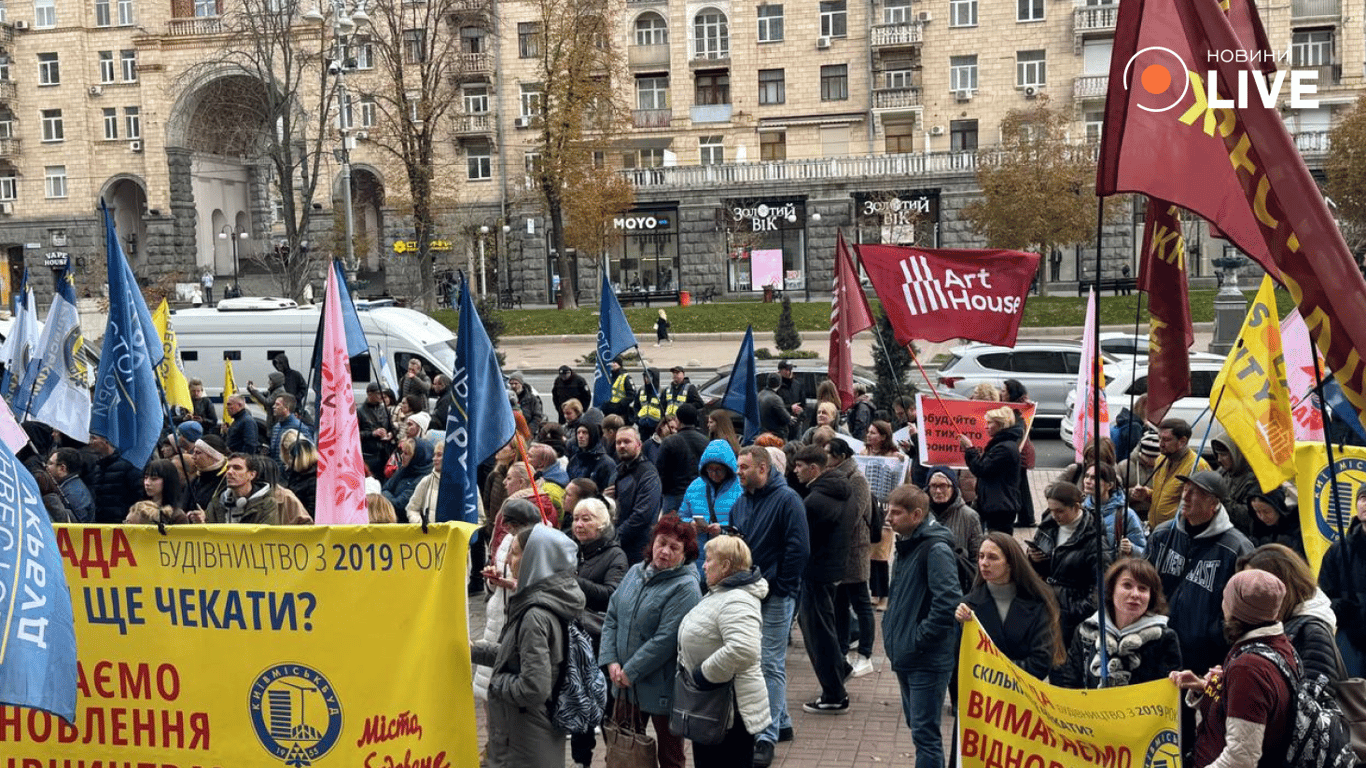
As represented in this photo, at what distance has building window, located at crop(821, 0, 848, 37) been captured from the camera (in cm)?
5169

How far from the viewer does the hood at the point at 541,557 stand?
19.7ft

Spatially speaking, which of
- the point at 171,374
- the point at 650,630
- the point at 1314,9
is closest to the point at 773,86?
the point at 1314,9

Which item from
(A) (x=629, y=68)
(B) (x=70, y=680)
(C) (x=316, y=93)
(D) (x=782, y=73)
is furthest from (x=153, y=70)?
(B) (x=70, y=680)

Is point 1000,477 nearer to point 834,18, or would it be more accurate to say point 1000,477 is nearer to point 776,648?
point 776,648

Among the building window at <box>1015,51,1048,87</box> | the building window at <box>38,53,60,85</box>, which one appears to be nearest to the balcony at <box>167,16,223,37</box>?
the building window at <box>38,53,60,85</box>

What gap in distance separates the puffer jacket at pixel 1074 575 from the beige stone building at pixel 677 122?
41.4 m

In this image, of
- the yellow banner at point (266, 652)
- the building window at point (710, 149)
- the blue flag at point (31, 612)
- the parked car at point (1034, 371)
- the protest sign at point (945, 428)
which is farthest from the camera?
the building window at point (710, 149)

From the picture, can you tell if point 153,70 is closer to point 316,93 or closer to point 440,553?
point 316,93

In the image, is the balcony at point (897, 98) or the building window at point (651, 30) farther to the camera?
the building window at point (651, 30)

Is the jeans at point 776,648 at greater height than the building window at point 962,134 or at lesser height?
lesser

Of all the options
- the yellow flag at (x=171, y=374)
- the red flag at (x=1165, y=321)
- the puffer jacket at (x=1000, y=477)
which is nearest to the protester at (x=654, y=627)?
the red flag at (x=1165, y=321)

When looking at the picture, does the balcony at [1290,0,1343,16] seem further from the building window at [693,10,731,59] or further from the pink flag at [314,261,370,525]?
the pink flag at [314,261,370,525]

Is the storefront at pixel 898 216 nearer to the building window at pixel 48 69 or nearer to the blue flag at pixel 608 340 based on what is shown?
the building window at pixel 48 69

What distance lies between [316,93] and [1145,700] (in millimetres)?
46847
